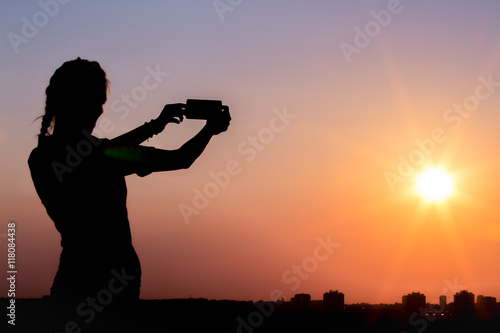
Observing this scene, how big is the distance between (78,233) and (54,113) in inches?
25.6

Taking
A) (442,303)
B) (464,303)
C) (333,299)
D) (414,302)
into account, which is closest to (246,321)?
(333,299)

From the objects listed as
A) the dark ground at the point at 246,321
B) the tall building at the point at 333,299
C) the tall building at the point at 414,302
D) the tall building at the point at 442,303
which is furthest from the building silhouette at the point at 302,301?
the tall building at the point at 442,303

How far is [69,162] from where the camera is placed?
10.8 ft

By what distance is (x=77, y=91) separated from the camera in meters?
3.33

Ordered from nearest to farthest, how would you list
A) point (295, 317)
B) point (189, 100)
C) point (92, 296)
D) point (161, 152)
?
1. point (92, 296)
2. point (161, 152)
3. point (189, 100)
4. point (295, 317)

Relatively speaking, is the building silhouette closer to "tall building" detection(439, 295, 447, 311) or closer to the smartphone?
"tall building" detection(439, 295, 447, 311)

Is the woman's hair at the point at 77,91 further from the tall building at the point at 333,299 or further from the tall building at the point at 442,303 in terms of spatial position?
the tall building at the point at 442,303

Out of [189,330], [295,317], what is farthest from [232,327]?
[189,330]

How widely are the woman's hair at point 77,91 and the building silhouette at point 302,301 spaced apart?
1298 inches

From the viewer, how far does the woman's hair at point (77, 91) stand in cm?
331

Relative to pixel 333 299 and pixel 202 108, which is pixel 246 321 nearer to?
pixel 202 108

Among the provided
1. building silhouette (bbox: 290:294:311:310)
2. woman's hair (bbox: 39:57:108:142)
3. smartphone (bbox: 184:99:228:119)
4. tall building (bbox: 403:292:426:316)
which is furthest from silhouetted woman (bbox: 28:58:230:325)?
tall building (bbox: 403:292:426:316)

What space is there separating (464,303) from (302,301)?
2026 cm

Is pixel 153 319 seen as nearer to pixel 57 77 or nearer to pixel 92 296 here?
pixel 92 296
